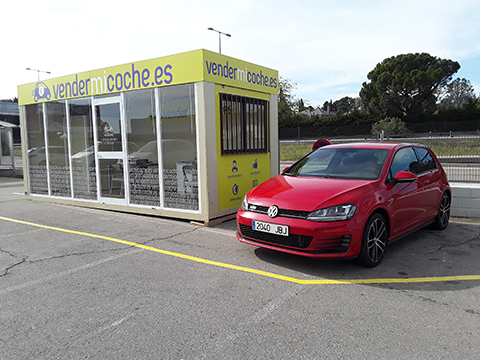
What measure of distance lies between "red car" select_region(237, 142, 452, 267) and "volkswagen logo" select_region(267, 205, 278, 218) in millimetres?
12

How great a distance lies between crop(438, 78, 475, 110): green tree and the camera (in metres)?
50.7

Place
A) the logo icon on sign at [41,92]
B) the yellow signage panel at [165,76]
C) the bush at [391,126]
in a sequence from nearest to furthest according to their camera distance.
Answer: the yellow signage panel at [165,76] < the logo icon on sign at [41,92] < the bush at [391,126]

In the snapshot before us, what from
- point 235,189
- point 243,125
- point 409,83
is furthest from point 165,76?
point 409,83

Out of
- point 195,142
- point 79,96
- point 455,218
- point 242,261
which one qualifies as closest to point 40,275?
point 242,261

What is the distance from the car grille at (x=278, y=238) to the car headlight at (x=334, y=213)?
24 cm

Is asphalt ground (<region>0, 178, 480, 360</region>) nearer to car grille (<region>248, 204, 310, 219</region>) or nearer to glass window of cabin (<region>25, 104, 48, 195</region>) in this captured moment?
car grille (<region>248, 204, 310, 219</region>)

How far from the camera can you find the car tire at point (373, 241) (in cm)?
449

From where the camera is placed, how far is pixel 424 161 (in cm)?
632

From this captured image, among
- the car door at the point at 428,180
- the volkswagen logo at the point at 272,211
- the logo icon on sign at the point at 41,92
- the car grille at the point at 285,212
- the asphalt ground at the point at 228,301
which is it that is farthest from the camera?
the logo icon on sign at the point at 41,92

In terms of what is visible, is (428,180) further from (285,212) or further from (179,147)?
(179,147)

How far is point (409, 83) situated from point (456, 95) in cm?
776

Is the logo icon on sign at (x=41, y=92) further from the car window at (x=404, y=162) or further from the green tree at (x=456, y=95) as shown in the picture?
the green tree at (x=456, y=95)

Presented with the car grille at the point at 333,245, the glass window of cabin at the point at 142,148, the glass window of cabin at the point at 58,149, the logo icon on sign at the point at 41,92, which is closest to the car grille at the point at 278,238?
the car grille at the point at 333,245

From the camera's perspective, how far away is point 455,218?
296 inches
